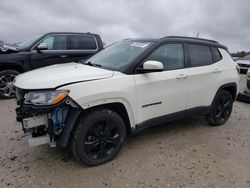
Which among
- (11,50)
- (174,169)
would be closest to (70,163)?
(174,169)

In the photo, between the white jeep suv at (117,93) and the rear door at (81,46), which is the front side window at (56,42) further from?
the white jeep suv at (117,93)

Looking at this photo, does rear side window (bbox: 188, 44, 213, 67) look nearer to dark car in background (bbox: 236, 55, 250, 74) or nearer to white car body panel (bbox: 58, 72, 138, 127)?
white car body panel (bbox: 58, 72, 138, 127)

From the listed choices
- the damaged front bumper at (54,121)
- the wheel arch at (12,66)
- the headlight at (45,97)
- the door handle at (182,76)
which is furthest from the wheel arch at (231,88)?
the wheel arch at (12,66)

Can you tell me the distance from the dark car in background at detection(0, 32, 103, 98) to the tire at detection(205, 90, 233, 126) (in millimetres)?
3344

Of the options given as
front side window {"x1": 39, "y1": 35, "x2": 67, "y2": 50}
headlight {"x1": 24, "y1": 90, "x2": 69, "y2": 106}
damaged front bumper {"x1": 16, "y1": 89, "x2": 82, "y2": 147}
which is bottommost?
damaged front bumper {"x1": 16, "y1": 89, "x2": 82, "y2": 147}

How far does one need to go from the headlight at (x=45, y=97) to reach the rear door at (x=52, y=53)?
400cm

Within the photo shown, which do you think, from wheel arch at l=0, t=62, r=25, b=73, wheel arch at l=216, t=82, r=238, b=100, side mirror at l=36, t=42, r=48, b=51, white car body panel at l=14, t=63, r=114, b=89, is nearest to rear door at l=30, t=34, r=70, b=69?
side mirror at l=36, t=42, r=48, b=51

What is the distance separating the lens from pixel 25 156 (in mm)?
3338

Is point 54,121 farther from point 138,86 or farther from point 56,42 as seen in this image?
point 56,42

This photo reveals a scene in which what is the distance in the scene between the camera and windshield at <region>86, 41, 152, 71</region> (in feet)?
11.2

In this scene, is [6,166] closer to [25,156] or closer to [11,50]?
[25,156]

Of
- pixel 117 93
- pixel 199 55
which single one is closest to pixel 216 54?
pixel 199 55

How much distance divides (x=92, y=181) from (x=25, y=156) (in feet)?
3.75

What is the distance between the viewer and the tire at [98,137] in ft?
9.39
